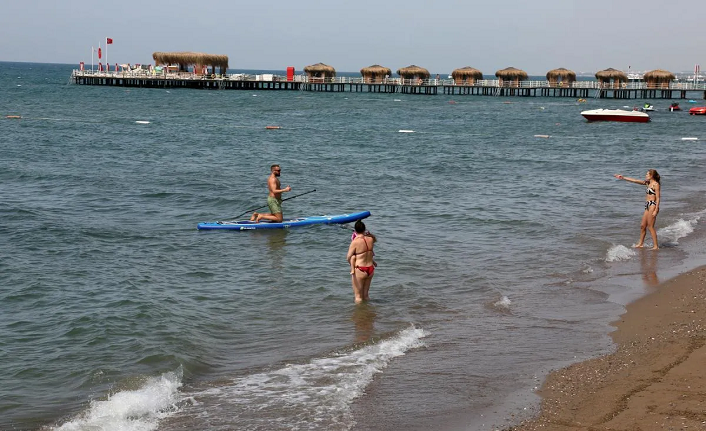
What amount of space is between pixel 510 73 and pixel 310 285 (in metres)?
91.0

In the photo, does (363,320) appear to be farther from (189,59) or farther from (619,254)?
(189,59)

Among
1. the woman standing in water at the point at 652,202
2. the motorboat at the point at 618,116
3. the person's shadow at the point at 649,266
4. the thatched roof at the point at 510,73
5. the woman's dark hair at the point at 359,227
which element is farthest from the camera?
the thatched roof at the point at 510,73

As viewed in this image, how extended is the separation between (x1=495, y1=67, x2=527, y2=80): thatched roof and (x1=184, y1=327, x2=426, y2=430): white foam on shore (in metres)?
94.1

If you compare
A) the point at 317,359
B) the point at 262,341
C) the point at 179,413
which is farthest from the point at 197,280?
Result: the point at 179,413

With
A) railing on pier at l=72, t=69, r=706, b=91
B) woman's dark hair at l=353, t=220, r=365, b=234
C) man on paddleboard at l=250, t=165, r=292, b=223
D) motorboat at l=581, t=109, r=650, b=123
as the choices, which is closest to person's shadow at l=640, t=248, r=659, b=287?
woman's dark hair at l=353, t=220, r=365, b=234

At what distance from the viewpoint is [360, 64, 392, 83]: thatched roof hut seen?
103 metres

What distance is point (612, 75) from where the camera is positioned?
94938 mm

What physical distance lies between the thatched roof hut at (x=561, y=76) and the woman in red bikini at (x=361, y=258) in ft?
302

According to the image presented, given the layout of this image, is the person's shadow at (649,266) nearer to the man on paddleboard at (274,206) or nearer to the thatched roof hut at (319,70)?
the man on paddleboard at (274,206)

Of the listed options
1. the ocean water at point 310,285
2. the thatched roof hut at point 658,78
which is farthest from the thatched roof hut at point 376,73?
the ocean water at point 310,285

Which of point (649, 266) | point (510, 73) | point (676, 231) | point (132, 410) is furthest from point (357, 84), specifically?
point (132, 410)

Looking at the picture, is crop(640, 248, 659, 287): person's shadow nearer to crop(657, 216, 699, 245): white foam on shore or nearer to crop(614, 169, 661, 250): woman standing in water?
crop(614, 169, 661, 250): woman standing in water

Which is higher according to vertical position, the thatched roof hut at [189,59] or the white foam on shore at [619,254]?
the thatched roof hut at [189,59]

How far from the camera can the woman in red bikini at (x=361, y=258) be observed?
11.7 m
